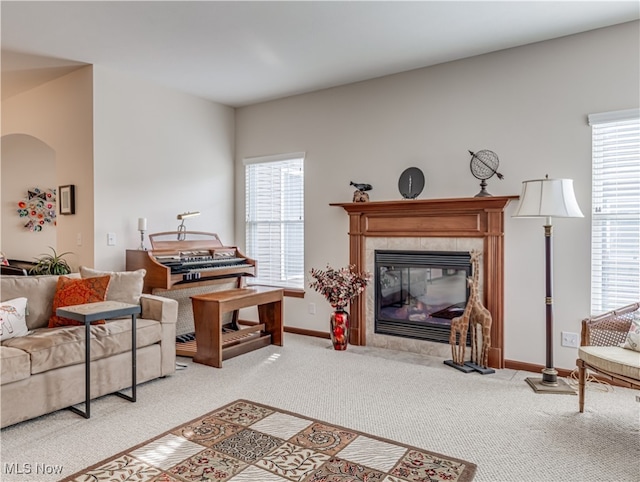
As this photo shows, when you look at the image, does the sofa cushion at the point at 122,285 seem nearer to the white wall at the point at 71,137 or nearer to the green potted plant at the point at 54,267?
the white wall at the point at 71,137

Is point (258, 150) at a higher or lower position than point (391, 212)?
higher

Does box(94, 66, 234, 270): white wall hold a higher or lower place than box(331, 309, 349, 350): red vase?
higher

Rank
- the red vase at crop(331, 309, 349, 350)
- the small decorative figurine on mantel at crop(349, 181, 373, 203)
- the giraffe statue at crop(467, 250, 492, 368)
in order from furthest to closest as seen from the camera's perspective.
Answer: the small decorative figurine on mantel at crop(349, 181, 373, 203)
the red vase at crop(331, 309, 349, 350)
the giraffe statue at crop(467, 250, 492, 368)

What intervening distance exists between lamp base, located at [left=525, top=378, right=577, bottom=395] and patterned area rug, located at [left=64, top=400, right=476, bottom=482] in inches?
54.9

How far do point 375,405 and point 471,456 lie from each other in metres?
0.82

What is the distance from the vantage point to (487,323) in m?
3.76

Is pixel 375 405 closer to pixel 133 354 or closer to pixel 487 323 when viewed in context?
pixel 487 323

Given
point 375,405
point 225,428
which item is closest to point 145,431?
point 225,428

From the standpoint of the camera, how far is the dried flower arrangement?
429 centimetres

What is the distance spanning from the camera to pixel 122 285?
3.60 metres

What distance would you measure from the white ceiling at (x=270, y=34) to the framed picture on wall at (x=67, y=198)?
3.77 feet

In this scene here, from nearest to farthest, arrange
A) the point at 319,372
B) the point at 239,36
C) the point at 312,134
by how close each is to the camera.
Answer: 1. the point at 239,36
2. the point at 319,372
3. the point at 312,134

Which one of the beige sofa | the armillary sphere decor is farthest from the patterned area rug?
the armillary sphere decor

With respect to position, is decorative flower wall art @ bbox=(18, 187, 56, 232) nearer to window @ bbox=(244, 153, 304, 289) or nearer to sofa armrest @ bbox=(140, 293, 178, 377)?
window @ bbox=(244, 153, 304, 289)
